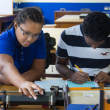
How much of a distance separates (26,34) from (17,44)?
16 cm

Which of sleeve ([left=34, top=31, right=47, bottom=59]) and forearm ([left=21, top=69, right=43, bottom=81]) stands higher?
sleeve ([left=34, top=31, right=47, bottom=59])

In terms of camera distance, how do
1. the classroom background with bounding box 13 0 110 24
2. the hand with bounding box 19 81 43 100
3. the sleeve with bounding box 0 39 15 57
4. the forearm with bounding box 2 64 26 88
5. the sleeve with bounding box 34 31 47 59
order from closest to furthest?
the hand with bounding box 19 81 43 100 → the forearm with bounding box 2 64 26 88 → the sleeve with bounding box 0 39 15 57 → the sleeve with bounding box 34 31 47 59 → the classroom background with bounding box 13 0 110 24

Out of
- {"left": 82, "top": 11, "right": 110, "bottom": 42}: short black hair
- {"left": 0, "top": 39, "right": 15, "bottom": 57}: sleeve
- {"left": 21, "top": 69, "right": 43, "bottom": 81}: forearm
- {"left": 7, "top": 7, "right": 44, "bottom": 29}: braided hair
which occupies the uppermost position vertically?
{"left": 7, "top": 7, "right": 44, "bottom": 29}: braided hair

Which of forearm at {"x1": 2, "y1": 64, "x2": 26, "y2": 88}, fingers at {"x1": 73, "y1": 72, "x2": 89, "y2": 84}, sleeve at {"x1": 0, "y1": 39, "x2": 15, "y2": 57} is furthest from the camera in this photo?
fingers at {"x1": 73, "y1": 72, "x2": 89, "y2": 84}

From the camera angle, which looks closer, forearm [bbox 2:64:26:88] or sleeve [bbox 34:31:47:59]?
forearm [bbox 2:64:26:88]

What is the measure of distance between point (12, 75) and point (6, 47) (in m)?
0.26

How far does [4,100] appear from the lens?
2.39 feet

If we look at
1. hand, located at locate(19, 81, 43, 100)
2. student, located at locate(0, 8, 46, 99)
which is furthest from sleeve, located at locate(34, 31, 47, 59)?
hand, located at locate(19, 81, 43, 100)

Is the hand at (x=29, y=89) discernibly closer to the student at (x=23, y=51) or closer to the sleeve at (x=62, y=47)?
the student at (x=23, y=51)

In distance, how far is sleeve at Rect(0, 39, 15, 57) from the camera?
1092 millimetres

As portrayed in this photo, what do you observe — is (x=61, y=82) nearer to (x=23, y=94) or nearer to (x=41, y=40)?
(x=41, y=40)

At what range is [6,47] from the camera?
112cm

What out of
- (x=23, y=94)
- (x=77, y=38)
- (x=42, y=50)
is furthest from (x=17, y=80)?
(x=77, y=38)

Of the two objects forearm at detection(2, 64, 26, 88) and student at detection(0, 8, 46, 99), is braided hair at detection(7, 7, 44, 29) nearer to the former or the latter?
student at detection(0, 8, 46, 99)
